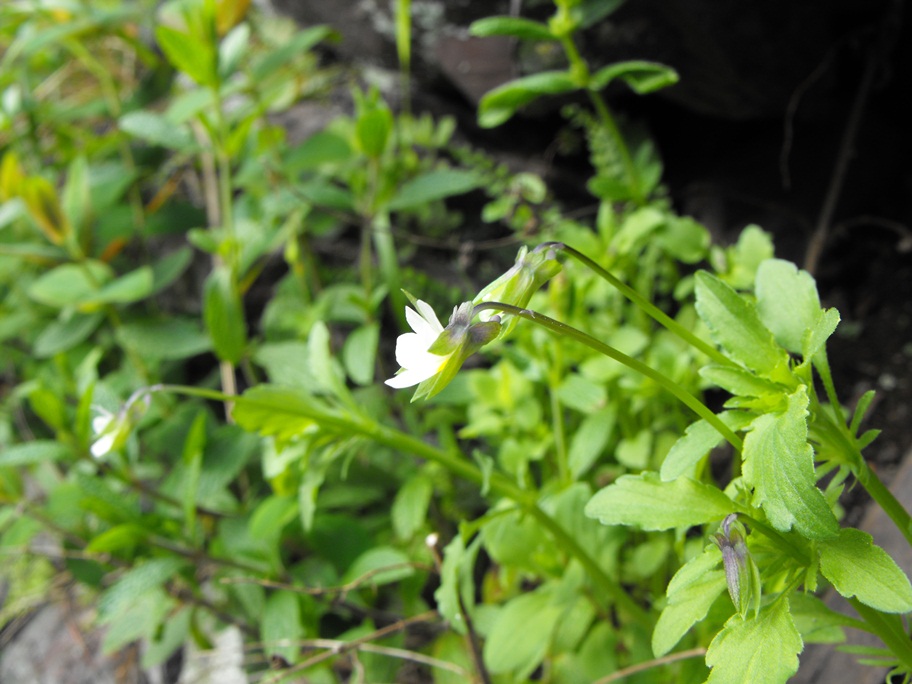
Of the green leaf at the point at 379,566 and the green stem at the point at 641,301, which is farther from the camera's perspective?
the green leaf at the point at 379,566

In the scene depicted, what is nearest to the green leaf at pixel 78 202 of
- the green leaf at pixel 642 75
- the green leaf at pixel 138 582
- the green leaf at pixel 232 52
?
the green leaf at pixel 232 52

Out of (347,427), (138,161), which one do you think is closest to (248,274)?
(138,161)

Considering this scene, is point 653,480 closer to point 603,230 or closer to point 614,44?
point 603,230

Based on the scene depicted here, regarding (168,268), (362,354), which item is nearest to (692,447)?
(362,354)

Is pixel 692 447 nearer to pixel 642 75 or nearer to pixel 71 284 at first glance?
pixel 642 75

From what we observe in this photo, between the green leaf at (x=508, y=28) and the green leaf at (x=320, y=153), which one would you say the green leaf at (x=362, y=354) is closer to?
the green leaf at (x=320, y=153)

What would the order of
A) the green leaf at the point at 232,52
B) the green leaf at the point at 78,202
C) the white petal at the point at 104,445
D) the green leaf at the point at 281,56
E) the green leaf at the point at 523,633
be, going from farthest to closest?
the green leaf at the point at 78,202 < the green leaf at the point at 281,56 < the green leaf at the point at 232,52 < the green leaf at the point at 523,633 < the white petal at the point at 104,445

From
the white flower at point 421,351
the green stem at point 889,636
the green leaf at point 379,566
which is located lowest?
the green leaf at point 379,566
